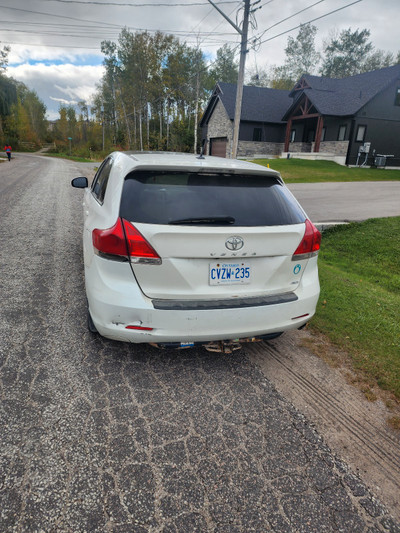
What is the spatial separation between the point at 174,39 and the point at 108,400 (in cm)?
5461

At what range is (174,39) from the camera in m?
46.7

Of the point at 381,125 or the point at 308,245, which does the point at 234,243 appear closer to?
the point at 308,245

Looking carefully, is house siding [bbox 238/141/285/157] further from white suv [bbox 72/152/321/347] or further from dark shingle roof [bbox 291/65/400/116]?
white suv [bbox 72/152/321/347]

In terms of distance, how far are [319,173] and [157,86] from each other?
31.2 m

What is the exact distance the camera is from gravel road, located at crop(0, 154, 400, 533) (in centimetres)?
180

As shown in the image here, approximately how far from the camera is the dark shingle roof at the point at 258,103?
1473 inches

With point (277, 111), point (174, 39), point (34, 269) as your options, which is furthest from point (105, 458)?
point (174, 39)

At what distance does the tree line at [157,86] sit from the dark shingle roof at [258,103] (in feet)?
10.6

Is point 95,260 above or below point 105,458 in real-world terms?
above

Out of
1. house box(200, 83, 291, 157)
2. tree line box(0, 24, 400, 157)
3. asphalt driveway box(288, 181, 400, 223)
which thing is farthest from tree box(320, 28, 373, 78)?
asphalt driveway box(288, 181, 400, 223)

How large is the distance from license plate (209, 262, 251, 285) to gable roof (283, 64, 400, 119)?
110 feet

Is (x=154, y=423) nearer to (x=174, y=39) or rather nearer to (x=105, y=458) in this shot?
(x=105, y=458)

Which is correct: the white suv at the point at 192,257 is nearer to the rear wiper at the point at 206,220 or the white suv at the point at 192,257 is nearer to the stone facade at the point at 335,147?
the rear wiper at the point at 206,220

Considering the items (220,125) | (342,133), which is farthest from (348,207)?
(220,125)
